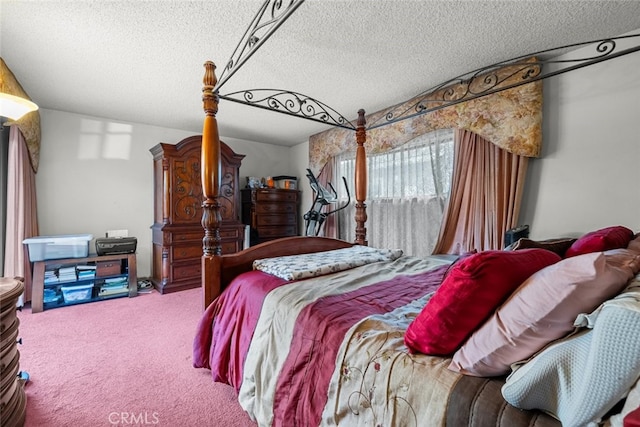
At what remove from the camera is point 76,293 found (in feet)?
9.62

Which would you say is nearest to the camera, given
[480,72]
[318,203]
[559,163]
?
[480,72]

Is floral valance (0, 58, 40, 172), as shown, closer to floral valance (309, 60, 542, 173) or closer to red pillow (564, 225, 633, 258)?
floral valance (309, 60, 542, 173)

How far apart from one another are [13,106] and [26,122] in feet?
5.22

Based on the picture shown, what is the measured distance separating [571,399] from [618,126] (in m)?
2.32

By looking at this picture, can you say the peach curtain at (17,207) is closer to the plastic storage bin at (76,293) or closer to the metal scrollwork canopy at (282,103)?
the plastic storage bin at (76,293)

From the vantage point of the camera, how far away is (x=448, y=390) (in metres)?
0.67

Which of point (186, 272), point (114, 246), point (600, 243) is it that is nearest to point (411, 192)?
point (600, 243)

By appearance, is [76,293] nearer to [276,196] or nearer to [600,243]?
[276,196]

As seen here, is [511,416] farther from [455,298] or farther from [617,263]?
[617,263]

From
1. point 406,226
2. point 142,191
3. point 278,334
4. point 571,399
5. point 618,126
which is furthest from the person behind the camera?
point 142,191

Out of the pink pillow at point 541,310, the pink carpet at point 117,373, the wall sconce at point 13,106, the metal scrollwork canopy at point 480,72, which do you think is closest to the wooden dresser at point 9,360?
the pink carpet at point 117,373

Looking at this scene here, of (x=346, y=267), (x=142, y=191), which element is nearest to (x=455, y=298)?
(x=346, y=267)

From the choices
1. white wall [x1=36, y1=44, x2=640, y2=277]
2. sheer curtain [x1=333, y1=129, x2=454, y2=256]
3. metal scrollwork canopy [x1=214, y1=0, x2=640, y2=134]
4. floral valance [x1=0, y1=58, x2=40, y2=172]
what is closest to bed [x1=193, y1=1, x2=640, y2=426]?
metal scrollwork canopy [x1=214, y1=0, x2=640, y2=134]

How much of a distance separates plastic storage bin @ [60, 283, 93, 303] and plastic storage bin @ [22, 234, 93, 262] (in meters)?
0.34
